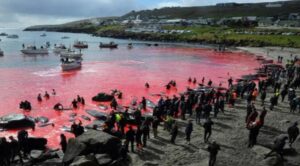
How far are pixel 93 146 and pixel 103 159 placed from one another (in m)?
1.39

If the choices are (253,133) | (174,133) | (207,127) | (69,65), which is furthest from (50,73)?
(253,133)

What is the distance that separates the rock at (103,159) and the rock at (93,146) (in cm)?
53

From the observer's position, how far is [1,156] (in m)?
21.8

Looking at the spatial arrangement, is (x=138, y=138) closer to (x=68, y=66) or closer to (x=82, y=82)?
(x=82, y=82)

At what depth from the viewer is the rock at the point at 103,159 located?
21.2 metres

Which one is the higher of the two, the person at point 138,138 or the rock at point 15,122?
the person at point 138,138

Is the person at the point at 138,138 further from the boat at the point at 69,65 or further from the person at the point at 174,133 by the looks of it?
the boat at the point at 69,65

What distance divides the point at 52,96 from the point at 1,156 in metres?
28.4

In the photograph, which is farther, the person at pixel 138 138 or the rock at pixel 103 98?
the rock at pixel 103 98

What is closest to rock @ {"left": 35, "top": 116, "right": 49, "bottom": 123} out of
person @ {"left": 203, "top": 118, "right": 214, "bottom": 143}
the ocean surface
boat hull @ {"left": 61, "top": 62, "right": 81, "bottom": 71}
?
the ocean surface

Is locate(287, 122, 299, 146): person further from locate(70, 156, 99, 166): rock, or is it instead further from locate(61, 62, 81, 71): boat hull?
locate(61, 62, 81, 71): boat hull

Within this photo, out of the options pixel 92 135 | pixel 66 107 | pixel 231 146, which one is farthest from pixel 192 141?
pixel 66 107

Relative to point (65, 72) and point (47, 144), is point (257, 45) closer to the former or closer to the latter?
point (65, 72)

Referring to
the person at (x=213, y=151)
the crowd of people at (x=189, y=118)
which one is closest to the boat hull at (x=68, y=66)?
the crowd of people at (x=189, y=118)
